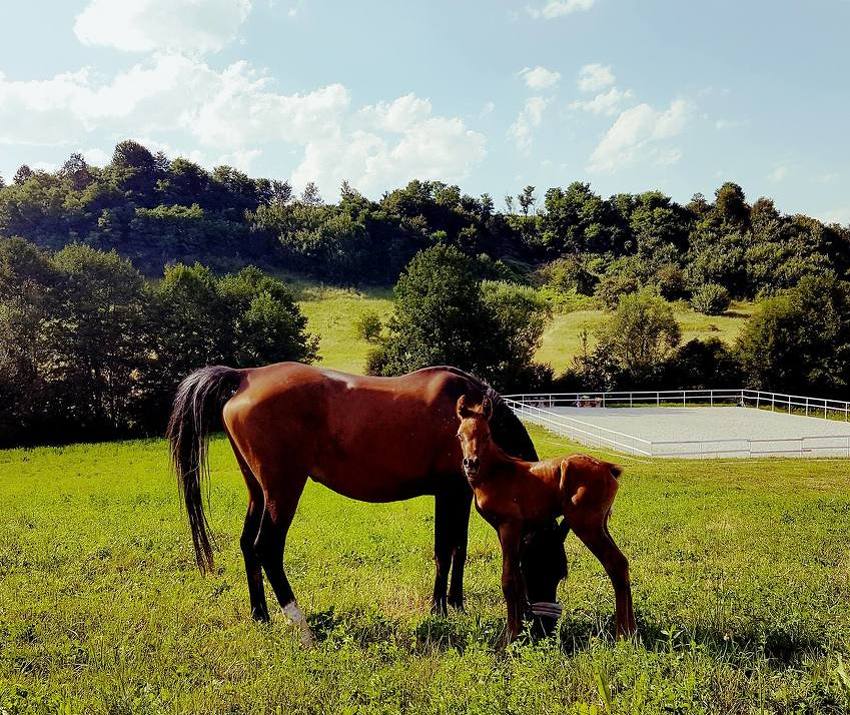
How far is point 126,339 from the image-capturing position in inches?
1118

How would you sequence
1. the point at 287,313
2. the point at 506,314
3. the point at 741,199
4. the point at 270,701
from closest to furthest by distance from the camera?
the point at 270,701, the point at 287,313, the point at 506,314, the point at 741,199

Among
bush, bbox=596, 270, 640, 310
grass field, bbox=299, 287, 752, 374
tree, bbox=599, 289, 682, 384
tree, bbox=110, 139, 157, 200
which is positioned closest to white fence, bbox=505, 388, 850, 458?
tree, bbox=599, 289, 682, 384

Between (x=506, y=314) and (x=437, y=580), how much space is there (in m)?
34.8

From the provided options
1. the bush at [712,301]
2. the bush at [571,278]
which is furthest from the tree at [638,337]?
the bush at [571,278]

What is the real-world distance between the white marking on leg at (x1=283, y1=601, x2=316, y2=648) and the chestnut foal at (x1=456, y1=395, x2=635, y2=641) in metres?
1.52

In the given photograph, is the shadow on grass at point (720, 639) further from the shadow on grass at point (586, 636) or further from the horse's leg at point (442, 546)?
the horse's leg at point (442, 546)

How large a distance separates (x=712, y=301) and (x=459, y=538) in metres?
53.9

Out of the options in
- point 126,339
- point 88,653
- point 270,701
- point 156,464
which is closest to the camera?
point 270,701

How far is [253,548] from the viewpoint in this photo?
514 cm

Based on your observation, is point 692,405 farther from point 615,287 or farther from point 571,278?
point 571,278

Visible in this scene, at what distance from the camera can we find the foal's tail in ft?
17.9

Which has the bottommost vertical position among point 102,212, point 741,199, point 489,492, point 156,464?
point 156,464

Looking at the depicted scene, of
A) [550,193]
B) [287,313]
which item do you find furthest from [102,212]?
[550,193]

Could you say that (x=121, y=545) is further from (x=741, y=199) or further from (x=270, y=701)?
(x=741, y=199)
